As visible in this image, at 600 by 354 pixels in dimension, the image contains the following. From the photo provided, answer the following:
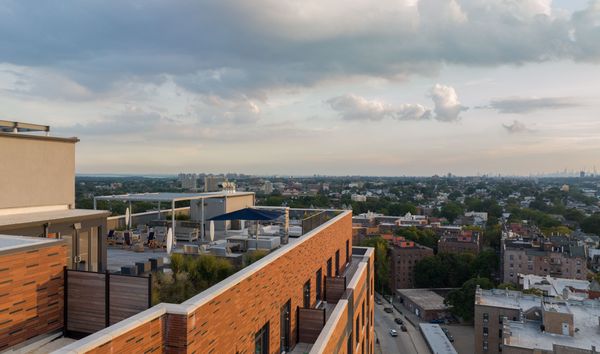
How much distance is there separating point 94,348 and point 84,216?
5680 mm

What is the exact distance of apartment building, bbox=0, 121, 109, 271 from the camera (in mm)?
9000

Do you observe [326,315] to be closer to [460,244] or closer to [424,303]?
[424,303]

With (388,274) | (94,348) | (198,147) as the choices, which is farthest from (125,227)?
(388,274)

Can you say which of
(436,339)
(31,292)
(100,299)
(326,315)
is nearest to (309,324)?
(326,315)

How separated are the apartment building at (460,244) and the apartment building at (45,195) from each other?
87.3 meters

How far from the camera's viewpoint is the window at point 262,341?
9.05m

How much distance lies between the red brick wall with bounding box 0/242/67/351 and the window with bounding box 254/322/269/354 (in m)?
3.88

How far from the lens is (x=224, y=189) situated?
24.4 m

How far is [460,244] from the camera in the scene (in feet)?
294

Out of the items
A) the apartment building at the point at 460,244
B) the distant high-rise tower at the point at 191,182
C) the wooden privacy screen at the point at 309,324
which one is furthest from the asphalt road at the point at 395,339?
the wooden privacy screen at the point at 309,324

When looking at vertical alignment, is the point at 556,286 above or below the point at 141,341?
below

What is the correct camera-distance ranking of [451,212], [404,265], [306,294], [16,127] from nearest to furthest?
[16,127], [306,294], [404,265], [451,212]

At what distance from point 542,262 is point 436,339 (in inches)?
1350

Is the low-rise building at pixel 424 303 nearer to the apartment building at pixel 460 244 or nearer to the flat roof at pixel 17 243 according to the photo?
the apartment building at pixel 460 244
